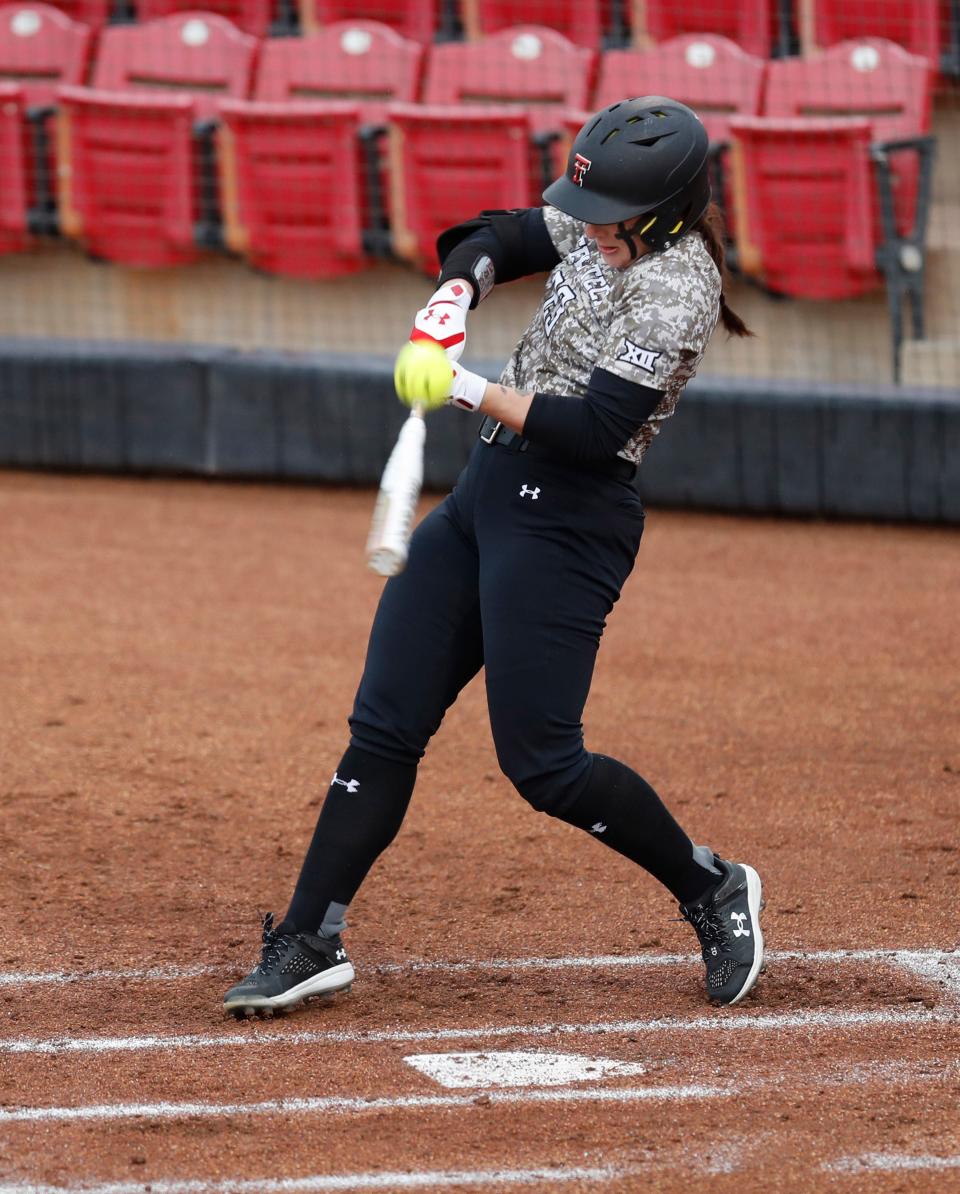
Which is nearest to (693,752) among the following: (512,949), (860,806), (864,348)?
(860,806)

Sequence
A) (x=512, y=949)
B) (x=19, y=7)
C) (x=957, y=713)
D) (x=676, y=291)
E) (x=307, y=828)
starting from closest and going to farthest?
(x=676, y=291), (x=512, y=949), (x=307, y=828), (x=957, y=713), (x=19, y=7)

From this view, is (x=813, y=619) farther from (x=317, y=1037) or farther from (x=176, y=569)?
(x=317, y=1037)

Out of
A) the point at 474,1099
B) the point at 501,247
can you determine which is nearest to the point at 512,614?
the point at 501,247

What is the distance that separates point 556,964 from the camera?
159 inches

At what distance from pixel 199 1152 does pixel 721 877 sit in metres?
1.38

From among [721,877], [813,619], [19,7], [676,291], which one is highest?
[19,7]

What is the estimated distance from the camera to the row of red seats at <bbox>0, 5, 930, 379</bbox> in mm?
9953

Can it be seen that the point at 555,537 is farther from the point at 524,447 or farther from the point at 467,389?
the point at 467,389

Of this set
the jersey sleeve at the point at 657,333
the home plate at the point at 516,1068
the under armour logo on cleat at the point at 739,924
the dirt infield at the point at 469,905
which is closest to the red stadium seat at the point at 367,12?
the dirt infield at the point at 469,905

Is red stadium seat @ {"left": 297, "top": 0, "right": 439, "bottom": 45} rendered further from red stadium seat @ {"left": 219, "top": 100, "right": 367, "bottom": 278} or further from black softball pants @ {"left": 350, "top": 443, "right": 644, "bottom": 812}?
black softball pants @ {"left": 350, "top": 443, "right": 644, "bottom": 812}

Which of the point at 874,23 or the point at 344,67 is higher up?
the point at 874,23

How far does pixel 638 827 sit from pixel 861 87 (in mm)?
7937

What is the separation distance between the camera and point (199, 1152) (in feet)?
9.91

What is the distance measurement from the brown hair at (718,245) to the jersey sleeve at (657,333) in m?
0.19
